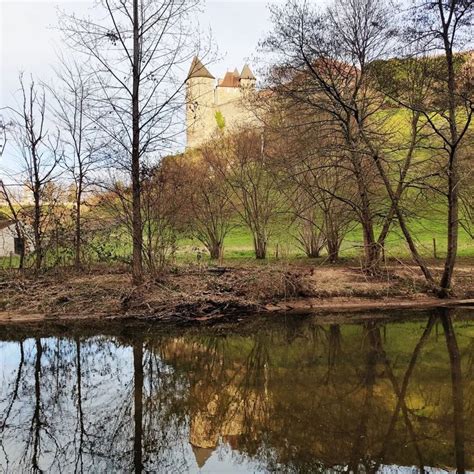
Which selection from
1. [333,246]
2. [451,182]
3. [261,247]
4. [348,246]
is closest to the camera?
[451,182]

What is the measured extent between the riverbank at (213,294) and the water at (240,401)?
6.66ft

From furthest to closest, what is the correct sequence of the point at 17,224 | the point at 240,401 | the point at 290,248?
the point at 290,248 → the point at 17,224 → the point at 240,401

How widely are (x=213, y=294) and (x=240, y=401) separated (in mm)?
7364

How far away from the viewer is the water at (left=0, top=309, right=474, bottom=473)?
Answer: 5.39m

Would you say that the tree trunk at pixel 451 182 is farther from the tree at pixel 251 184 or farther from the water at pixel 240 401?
the tree at pixel 251 184

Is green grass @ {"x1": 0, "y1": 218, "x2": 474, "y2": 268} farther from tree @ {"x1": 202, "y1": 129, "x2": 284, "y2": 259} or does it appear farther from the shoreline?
the shoreline

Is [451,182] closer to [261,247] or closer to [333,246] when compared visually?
[333,246]

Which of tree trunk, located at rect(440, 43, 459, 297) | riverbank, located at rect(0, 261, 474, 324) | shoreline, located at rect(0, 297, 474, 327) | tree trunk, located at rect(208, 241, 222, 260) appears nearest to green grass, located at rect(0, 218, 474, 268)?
tree trunk, located at rect(208, 241, 222, 260)

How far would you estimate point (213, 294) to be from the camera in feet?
47.2

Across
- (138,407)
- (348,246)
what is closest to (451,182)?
(138,407)

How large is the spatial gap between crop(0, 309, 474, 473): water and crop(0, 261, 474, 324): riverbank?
2030 mm

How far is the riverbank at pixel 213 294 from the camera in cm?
1357

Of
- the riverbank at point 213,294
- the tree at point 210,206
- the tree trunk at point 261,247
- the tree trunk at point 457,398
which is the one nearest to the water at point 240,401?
the tree trunk at point 457,398

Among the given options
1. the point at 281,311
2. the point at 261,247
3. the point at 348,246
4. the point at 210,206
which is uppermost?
the point at 210,206
